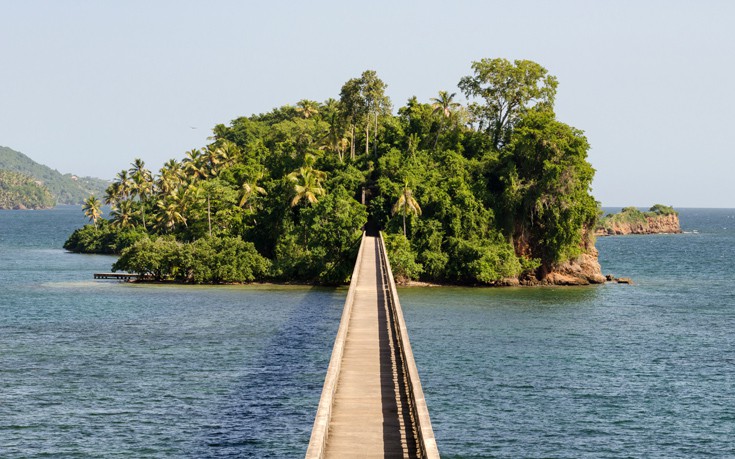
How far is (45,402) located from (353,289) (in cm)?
1558

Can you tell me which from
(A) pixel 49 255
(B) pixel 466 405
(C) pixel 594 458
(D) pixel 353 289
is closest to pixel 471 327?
(D) pixel 353 289

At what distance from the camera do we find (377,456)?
19.5 metres

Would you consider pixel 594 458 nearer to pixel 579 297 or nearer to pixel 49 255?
pixel 579 297

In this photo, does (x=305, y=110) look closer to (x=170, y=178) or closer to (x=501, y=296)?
(x=170, y=178)

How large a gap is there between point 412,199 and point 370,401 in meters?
55.5

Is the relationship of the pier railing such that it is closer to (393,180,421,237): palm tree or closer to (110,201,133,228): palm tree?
(393,180,421,237): palm tree

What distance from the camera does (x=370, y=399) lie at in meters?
24.1

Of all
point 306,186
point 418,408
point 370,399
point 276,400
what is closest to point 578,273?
point 306,186

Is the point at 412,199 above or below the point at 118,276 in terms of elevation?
above

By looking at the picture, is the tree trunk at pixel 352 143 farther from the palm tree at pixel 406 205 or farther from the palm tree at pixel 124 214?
the palm tree at pixel 124 214

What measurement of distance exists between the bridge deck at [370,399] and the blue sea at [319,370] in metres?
3.42

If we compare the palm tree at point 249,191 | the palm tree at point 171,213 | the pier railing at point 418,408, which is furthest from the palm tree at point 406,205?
the pier railing at point 418,408

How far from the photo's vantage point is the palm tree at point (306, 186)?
81125 millimetres

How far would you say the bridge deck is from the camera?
20234 mm
